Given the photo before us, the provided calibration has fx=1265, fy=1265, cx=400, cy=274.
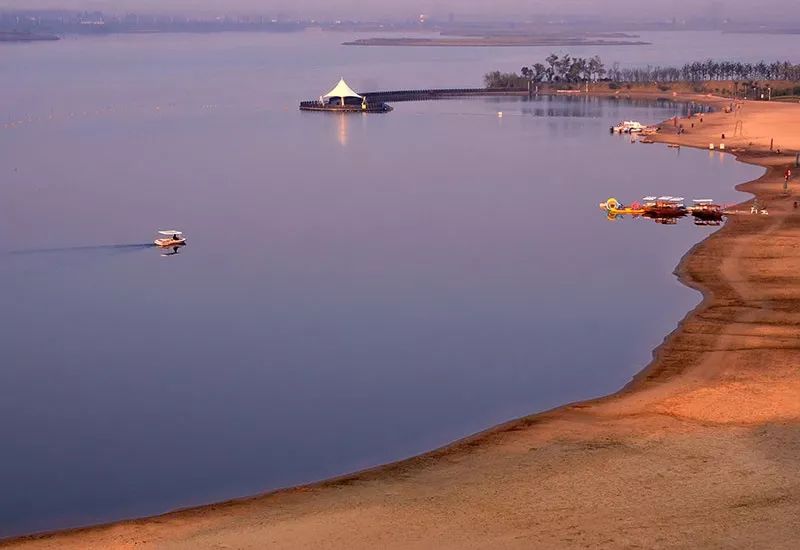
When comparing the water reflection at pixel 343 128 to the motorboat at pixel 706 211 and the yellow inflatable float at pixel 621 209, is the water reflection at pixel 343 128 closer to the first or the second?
the yellow inflatable float at pixel 621 209

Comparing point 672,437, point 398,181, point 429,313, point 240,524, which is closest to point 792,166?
point 398,181

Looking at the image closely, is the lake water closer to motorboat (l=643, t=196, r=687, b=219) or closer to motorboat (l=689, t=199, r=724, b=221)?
motorboat (l=643, t=196, r=687, b=219)

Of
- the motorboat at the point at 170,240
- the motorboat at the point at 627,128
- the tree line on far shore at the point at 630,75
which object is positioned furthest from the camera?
the tree line on far shore at the point at 630,75

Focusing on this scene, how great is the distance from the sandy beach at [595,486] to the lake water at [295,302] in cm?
66

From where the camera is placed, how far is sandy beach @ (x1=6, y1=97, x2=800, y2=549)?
37.3 ft

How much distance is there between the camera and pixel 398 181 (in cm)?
3728

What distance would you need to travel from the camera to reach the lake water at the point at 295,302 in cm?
1442

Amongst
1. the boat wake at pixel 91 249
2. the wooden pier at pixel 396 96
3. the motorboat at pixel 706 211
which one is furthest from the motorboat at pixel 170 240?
the wooden pier at pixel 396 96

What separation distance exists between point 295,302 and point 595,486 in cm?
978

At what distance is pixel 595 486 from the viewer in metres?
12.5

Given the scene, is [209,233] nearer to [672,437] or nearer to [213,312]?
[213,312]

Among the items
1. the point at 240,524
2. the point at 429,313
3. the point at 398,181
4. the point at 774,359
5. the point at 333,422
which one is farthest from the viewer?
the point at 398,181

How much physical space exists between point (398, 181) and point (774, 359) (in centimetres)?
2122

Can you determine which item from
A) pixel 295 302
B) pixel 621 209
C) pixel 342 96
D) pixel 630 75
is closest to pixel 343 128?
pixel 342 96
